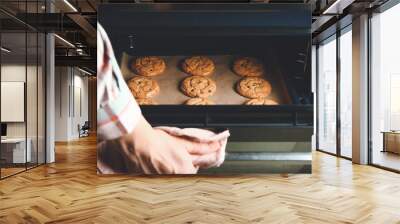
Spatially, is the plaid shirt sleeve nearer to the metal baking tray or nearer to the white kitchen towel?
the metal baking tray

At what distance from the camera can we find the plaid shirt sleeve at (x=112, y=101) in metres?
6.18

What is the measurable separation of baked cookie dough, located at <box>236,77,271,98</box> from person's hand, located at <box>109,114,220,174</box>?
1.08 m

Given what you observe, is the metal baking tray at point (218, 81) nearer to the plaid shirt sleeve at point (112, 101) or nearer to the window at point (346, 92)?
the plaid shirt sleeve at point (112, 101)

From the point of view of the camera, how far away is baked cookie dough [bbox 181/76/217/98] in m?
6.39

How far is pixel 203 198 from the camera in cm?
477

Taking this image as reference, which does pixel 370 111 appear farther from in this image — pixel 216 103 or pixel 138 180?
pixel 138 180

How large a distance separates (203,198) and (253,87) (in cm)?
233

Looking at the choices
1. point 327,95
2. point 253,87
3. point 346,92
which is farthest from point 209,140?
point 327,95

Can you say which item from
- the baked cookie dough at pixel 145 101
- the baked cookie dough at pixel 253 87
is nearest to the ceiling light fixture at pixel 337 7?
the baked cookie dough at pixel 253 87

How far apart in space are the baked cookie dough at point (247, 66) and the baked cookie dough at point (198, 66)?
0.41 m

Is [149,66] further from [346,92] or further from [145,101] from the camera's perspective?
[346,92]

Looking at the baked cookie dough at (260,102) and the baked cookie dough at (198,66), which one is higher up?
the baked cookie dough at (198,66)

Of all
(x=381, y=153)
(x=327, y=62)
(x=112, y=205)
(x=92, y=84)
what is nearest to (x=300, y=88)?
(x=381, y=153)

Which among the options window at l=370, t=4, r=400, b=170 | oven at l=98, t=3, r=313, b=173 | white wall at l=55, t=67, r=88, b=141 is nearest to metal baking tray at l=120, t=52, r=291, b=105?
oven at l=98, t=3, r=313, b=173
